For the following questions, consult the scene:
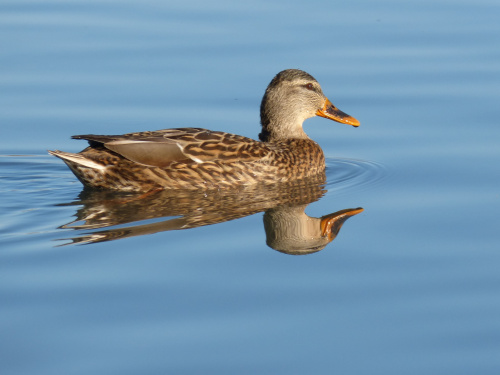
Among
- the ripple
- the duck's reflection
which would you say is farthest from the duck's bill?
the duck's reflection

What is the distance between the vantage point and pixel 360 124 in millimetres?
10945

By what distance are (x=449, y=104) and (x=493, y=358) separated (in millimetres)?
6003

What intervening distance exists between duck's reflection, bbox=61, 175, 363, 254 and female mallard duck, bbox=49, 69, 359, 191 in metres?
0.15

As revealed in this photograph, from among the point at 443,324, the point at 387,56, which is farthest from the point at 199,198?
the point at 387,56

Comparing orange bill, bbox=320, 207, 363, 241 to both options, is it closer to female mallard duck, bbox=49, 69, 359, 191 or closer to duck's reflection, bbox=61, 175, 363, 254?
duck's reflection, bbox=61, 175, 363, 254

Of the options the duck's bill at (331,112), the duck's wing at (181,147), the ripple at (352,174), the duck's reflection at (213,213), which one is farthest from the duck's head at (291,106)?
the duck's reflection at (213,213)

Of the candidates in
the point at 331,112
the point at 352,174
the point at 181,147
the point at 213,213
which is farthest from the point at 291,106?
the point at 213,213

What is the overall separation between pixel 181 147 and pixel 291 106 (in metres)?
1.59

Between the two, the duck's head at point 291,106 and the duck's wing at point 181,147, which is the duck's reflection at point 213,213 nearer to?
the duck's wing at point 181,147

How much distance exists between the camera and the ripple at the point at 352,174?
959 centimetres

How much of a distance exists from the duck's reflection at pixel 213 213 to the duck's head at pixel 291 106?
3.18 feet

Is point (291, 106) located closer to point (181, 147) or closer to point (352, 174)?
point (352, 174)

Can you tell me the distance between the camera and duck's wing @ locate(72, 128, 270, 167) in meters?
9.32

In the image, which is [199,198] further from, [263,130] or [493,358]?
[493,358]
